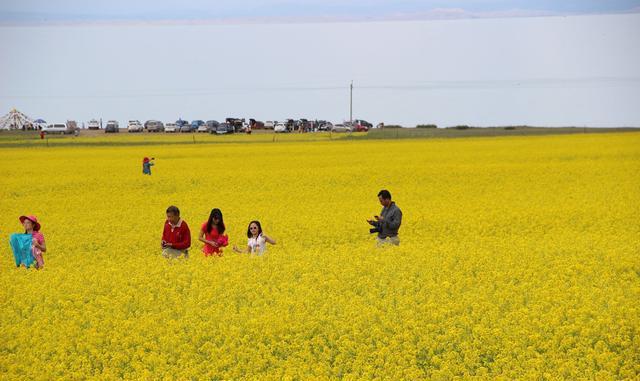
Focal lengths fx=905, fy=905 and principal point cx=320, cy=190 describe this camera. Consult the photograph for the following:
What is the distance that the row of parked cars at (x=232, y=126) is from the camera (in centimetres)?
9506

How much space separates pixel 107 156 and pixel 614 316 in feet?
145


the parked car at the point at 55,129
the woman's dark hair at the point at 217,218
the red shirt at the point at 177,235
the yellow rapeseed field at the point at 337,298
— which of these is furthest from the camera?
the parked car at the point at 55,129

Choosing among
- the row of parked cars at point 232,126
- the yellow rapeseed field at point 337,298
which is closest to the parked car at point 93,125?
the row of parked cars at point 232,126

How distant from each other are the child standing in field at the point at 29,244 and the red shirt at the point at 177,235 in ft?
6.63

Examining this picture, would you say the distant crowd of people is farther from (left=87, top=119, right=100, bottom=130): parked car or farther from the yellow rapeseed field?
(left=87, top=119, right=100, bottom=130): parked car

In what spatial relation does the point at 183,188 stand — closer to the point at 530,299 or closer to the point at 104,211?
the point at 104,211

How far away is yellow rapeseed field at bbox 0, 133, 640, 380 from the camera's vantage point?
10.2 m

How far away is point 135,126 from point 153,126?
2.03 meters

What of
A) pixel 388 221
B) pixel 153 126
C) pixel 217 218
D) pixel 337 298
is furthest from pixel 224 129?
pixel 337 298

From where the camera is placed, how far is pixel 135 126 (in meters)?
98.2

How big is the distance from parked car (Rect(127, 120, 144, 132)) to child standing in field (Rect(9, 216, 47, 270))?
8324 cm

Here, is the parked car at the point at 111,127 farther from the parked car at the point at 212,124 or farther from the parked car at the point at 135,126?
the parked car at the point at 212,124

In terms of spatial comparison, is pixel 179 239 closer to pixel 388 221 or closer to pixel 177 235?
pixel 177 235

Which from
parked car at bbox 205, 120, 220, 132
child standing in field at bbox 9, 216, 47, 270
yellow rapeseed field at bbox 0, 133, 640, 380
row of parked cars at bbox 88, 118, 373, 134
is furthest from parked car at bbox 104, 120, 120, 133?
child standing in field at bbox 9, 216, 47, 270
